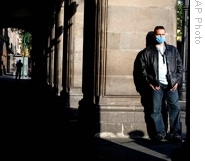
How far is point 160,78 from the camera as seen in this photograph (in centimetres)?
645

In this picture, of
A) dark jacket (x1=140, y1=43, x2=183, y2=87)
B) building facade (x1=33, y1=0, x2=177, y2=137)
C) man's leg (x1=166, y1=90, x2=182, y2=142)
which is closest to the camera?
dark jacket (x1=140, y1=43, x2=183, y2=87)

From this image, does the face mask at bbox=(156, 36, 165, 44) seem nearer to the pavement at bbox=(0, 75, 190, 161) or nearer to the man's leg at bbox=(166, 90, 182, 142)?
the man's leg at bbox=(166, 90, 182, 142)

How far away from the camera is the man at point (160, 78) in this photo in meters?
6.36

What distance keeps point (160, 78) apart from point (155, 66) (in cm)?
19

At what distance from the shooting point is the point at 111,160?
5.09m

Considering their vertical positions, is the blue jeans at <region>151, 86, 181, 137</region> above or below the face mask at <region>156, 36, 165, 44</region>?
below

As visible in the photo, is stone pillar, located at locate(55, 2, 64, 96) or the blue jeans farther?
stone pillar, located at locate(55, 2, 64, 96)

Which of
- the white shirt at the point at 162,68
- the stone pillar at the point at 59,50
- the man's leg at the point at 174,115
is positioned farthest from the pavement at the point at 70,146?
→ the stone pillar at the point at 59,50

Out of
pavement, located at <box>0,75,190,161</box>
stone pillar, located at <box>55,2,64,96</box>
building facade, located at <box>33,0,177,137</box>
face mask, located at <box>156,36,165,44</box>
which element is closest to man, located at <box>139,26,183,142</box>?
face mask, located at <box>156,36,165,44</box>

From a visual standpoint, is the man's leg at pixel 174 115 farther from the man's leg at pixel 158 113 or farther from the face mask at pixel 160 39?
the face mask at pixel 160 39

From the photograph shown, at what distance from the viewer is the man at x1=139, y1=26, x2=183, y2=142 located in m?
6.36

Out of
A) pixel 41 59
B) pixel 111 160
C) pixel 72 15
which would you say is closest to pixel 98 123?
pixel 111 160

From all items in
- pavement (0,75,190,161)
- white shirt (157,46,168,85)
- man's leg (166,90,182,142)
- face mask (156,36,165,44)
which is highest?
face mask (156,36,165,44)

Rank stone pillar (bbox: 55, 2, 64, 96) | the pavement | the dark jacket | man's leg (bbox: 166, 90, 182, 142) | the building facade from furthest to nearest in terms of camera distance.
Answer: stone pillar (bbox: 55, 2, 64, 96)
the building facade
man's leg (bbox: 166, 90, 182, 142)
the dark jacket
the pavement
